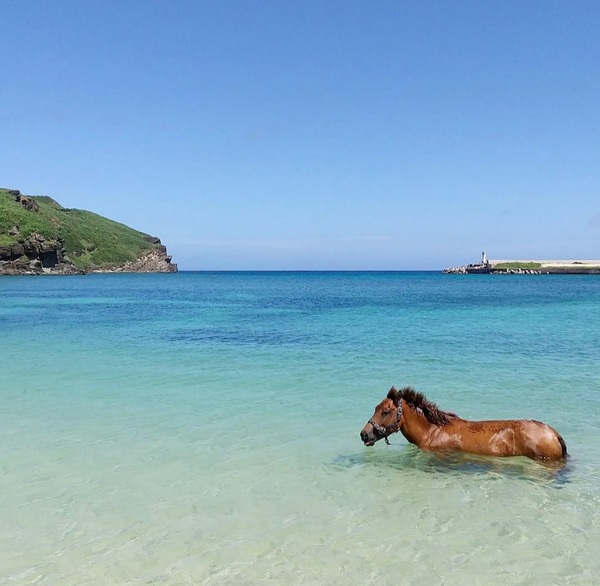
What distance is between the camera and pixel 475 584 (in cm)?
531

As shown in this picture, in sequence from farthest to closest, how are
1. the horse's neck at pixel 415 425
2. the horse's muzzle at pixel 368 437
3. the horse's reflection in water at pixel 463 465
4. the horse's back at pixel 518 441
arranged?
the horse's neck at pixel 415 425 → the horse's muzzle at pixel 368 437 → the horse's back at pixel 518 441 → the horse's reflection in water at pixel 463 465

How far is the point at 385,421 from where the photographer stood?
28.7 ft

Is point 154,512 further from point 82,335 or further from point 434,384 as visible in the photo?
point 82,335

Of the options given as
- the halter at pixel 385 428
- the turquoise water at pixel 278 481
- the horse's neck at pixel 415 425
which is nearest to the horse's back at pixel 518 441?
the turquoise water at pixel 278 481

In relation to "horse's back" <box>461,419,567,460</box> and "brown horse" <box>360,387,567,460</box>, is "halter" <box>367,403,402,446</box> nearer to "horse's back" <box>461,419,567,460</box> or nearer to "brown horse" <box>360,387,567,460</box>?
"brown horse" <box>360,387,567,460</box>

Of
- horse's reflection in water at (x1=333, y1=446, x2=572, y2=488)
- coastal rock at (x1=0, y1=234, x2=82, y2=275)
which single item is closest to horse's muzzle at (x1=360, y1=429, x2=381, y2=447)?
horse's reflection in water at (x1=333, y1=446, x2=572, y2=488)

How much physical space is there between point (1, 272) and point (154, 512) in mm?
147670

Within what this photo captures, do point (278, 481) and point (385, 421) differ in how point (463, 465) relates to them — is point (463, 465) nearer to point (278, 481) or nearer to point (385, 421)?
point (385, 421)

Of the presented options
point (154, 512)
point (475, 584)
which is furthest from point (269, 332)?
point (475, 584)

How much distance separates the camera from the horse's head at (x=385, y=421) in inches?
340

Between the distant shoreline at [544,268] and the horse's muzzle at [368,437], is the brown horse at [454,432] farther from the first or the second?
the distant shoreline at [544,268]

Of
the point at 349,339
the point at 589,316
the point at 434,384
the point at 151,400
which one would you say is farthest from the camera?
the point at 589,316

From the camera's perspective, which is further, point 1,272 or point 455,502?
point 1,272

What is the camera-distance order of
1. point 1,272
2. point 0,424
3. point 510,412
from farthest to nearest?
point 1,272 < point 510,412 < point 0,424
